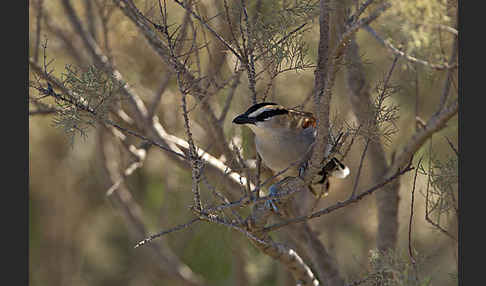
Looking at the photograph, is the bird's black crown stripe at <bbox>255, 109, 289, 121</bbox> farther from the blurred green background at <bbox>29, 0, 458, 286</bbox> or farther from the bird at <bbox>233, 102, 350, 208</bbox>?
the blurred green background at <bbox>29, 0, 458, 286</bbox>

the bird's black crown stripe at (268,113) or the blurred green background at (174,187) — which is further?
the blurred green background at (174,187)

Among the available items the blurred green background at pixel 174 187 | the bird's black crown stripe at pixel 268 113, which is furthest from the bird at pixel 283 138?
the blurred green background at pixel 174 187

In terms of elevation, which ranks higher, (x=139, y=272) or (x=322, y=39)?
(x=139, y=272)

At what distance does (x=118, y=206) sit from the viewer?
4.97m

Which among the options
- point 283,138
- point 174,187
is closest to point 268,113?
point 283,138

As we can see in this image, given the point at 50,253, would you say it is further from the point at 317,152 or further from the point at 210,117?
the point at 317,152

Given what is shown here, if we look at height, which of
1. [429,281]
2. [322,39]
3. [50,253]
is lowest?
[429,281]

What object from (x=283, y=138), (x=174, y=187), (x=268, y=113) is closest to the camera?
(x=268, y=113)

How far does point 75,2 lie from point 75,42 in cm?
37

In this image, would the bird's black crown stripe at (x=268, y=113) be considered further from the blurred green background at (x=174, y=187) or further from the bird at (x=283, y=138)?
the blurred green background at (x=174, y=187)

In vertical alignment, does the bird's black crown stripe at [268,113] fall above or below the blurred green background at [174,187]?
below

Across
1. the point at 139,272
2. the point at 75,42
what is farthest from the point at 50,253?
the point at 75,42

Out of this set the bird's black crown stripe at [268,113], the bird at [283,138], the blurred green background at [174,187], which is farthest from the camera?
the blurred green background at [174,187]

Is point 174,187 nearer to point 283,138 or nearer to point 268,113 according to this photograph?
point 283,138
